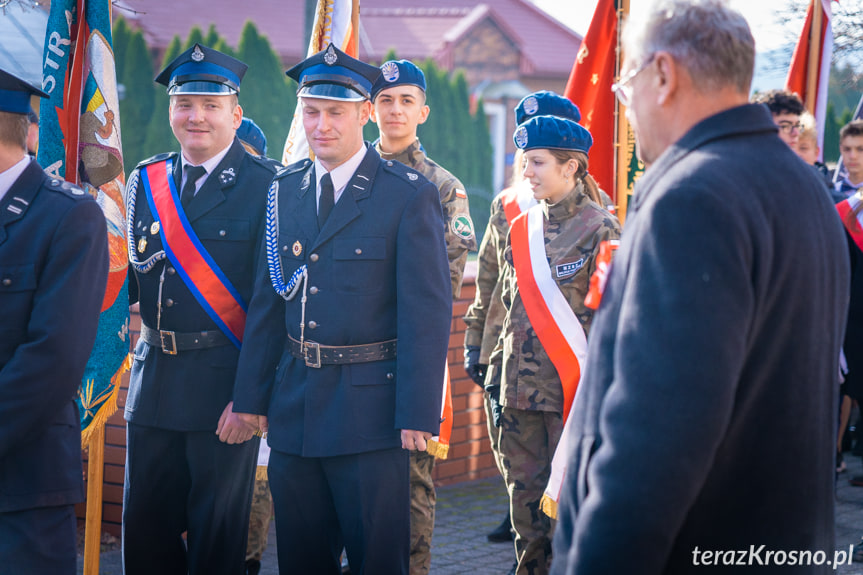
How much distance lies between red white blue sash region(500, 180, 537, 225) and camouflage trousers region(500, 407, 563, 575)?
0.91 m

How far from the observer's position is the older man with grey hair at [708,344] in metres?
1.63

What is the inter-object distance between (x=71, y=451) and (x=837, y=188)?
19.4ft

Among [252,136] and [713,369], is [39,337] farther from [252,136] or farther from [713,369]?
[252,136]

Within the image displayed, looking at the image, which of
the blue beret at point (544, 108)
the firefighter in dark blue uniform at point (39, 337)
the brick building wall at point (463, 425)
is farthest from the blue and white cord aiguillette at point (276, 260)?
the brick building wall at point (463, 425)

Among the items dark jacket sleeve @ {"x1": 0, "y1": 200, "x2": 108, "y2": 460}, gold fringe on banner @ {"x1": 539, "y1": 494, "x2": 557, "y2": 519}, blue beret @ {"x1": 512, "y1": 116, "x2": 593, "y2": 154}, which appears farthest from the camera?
blue beret @ {"x1": 512, "y1": 116, "x2": 593, "y2": 154}

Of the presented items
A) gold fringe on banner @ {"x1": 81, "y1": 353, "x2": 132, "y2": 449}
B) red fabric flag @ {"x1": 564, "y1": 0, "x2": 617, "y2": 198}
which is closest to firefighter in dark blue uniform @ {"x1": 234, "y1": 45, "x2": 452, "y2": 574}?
gold fringe on banner @ {"x1": 81, "y1": 353, "x2": 132, "y2": 449}

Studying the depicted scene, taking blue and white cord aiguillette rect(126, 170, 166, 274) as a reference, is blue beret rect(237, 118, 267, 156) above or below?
above

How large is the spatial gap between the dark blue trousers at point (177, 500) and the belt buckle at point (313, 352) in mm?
616

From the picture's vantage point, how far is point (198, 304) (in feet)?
12.1

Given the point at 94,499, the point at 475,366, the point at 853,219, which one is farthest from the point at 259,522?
the point at 853,219

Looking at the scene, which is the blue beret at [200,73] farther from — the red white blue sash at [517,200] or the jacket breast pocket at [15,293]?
the red white blue sash at [517,200]

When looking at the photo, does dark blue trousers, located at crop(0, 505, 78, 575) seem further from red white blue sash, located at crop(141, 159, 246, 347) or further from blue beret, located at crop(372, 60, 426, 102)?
blue beret, located at crop(372, 60, 426, 102)

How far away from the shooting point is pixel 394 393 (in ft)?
11.0

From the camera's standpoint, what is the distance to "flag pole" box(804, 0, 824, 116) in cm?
743
